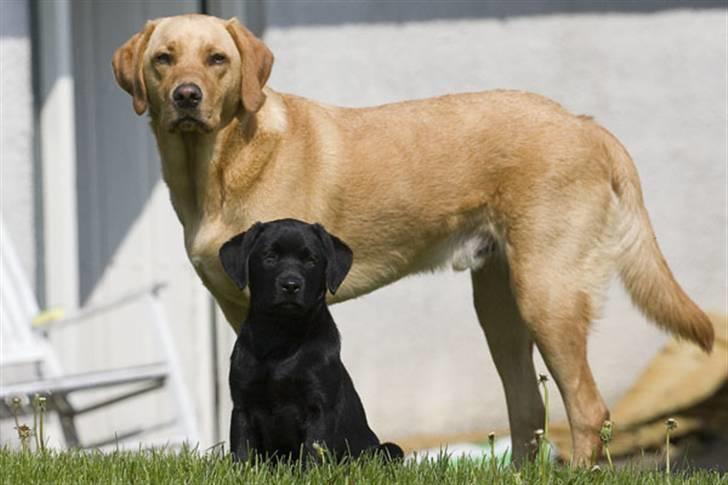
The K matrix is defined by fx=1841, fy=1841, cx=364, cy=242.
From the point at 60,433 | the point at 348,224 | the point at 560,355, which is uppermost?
the point at 348,224


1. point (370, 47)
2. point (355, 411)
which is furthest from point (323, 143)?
point (370, 47)

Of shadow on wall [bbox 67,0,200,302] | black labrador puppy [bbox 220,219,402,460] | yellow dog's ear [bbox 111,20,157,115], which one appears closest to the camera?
black labrador puppy [bbox 220,219,402,460]

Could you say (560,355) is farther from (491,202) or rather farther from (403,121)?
(403,121)

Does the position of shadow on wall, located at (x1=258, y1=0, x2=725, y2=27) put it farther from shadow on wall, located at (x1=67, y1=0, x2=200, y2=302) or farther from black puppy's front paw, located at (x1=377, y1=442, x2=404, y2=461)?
black puppy's front paw, located at (x1=377, y1=442, x2=404, y2=461)

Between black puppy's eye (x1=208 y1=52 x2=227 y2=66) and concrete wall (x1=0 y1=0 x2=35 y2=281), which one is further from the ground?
black puppy's eye (x1=208 y1=52 x2=227 y2=66)

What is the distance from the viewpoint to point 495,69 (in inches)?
331

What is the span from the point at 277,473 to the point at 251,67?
1.67 metres

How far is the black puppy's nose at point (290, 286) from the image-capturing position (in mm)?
5223

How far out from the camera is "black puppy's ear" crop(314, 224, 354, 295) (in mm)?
5438

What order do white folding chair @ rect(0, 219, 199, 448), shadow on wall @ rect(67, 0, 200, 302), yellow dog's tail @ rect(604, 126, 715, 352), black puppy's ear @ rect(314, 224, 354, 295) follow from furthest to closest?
shadow on wall @ rect(67, 0, 200, 302) → white folding chair @ rect(0, 219, 199, 448) → yellow dog's tail @ rect(604, 126, 715, 352) → black puppy's ear @ rect(314, 224, 354, 295)

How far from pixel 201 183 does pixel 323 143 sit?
0.47 m

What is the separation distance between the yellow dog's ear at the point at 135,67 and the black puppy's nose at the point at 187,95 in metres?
0.28

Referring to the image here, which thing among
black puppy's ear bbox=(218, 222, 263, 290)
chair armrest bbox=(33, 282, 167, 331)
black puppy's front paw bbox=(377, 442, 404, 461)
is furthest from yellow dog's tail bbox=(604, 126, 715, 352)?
chair armrest bbox=(33, 282, 167, 331)

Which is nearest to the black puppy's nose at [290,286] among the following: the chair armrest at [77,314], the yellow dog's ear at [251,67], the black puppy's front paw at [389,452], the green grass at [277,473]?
the green grass at [277,473]
